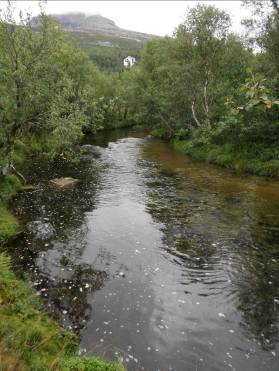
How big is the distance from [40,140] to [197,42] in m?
24.7

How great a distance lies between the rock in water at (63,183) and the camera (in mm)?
31188

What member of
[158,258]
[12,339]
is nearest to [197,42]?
[158,258]

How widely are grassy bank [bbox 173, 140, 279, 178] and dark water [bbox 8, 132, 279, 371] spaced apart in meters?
3.33

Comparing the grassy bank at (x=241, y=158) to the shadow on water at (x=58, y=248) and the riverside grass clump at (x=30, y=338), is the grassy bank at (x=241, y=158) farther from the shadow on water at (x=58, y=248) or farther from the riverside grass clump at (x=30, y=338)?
the riverside grass clump at (x=30, y=338)

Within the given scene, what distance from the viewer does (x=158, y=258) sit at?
18359mm

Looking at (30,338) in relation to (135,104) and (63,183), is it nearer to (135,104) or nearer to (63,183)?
(63,183)

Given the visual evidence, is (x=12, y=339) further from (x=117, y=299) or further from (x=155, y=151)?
(x=155, y=151)

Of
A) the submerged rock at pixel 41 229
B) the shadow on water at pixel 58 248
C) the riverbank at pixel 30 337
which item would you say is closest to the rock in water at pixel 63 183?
the shadow on water at pixel 58 248

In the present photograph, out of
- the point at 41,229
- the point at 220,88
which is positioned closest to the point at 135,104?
the point at 220,88

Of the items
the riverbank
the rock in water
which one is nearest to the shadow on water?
the rock in water

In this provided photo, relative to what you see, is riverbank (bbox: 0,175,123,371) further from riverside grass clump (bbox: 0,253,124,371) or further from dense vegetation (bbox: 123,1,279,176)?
dense vegetation (bbox: 123,1,279,176)

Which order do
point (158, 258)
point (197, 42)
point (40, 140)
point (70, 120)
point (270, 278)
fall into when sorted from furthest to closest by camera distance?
point (40, 140), point (197, 42), point (70, 120), point (158, 258), point (270, 278)

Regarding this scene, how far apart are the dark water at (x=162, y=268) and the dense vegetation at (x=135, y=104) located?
5.56ft

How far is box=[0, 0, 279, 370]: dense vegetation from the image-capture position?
11039 millimetres
